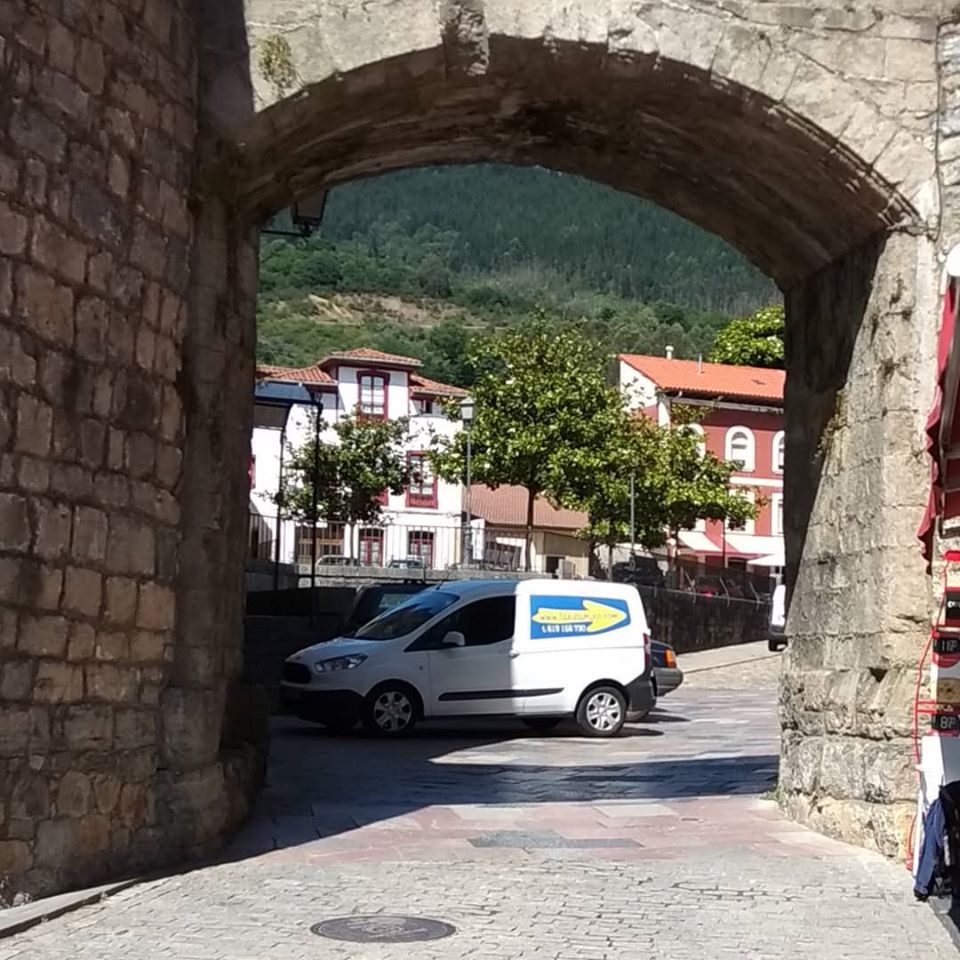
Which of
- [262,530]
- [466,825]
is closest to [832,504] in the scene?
[466,825]

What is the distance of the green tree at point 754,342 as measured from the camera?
60781 millimetres

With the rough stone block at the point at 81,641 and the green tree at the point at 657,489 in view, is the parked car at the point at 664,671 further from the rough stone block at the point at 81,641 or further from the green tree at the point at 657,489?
the green tree at the point at 657,489

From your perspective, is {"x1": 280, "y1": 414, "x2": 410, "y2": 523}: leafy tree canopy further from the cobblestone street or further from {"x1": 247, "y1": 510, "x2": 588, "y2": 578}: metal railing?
the cobblestone street

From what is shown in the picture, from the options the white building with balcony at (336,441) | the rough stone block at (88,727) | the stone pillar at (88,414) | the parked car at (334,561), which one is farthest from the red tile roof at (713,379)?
the rough stone block at (88,727)

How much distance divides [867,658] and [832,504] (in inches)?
43.8

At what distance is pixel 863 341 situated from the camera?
8.62m

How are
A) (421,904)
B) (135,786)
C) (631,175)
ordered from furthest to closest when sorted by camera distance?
(631,175) < (135,786) < (421,904)

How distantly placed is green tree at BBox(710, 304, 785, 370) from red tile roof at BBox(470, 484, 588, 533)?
9602mm

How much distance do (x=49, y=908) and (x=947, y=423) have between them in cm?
413

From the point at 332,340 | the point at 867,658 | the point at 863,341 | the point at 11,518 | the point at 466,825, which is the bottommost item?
the point at 466,825

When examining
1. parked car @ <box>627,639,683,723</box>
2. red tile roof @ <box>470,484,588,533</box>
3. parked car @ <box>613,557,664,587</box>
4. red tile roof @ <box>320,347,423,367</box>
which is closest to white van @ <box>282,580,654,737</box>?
parked car @ <box>627,639,683,723</box>

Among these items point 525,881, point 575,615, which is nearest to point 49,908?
point 525,881

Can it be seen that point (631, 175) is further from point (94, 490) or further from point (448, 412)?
point (448, 412)

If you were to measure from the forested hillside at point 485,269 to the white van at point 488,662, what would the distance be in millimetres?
104661
